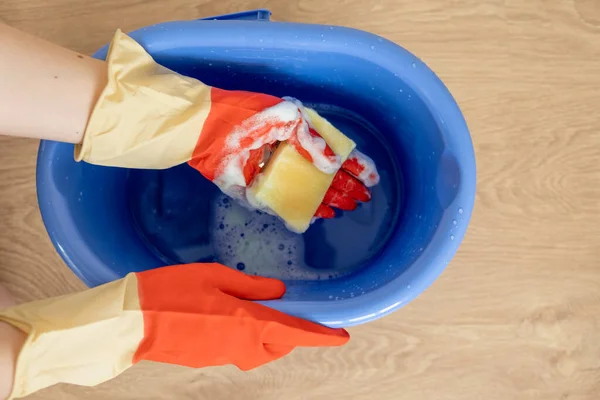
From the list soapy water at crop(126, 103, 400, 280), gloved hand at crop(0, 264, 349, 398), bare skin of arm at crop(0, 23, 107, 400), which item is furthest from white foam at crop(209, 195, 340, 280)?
bare skin of arm at crop(0, 23, 107, 400)

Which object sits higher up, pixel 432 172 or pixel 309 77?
pixel 309 77

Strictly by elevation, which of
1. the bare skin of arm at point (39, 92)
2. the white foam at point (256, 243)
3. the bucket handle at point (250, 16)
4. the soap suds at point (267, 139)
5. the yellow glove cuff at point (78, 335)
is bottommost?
the white foam at point (256, 243)

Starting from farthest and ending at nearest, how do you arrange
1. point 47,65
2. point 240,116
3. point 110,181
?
point 110,181, point 240,116, point 47,65

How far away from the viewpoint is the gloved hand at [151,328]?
590mm

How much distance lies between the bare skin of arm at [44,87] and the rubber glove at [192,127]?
0.02 meters

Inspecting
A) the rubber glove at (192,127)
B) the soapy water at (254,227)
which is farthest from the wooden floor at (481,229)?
the rubber glove at (192,127)

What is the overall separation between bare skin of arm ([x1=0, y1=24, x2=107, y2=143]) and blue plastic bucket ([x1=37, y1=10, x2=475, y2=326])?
0.18ft

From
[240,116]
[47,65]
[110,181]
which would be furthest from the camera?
[110,181]

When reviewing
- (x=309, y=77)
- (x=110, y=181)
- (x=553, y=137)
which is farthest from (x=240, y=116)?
(x=553, y=137)

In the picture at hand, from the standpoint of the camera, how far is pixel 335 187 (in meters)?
0.86

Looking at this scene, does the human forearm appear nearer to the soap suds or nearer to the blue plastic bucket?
the blue plastic bucket

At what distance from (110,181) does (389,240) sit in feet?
1.52

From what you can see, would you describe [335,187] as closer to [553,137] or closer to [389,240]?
[389,240]

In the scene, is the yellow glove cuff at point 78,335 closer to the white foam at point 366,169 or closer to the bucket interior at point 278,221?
the bucket interior at point 278,221
